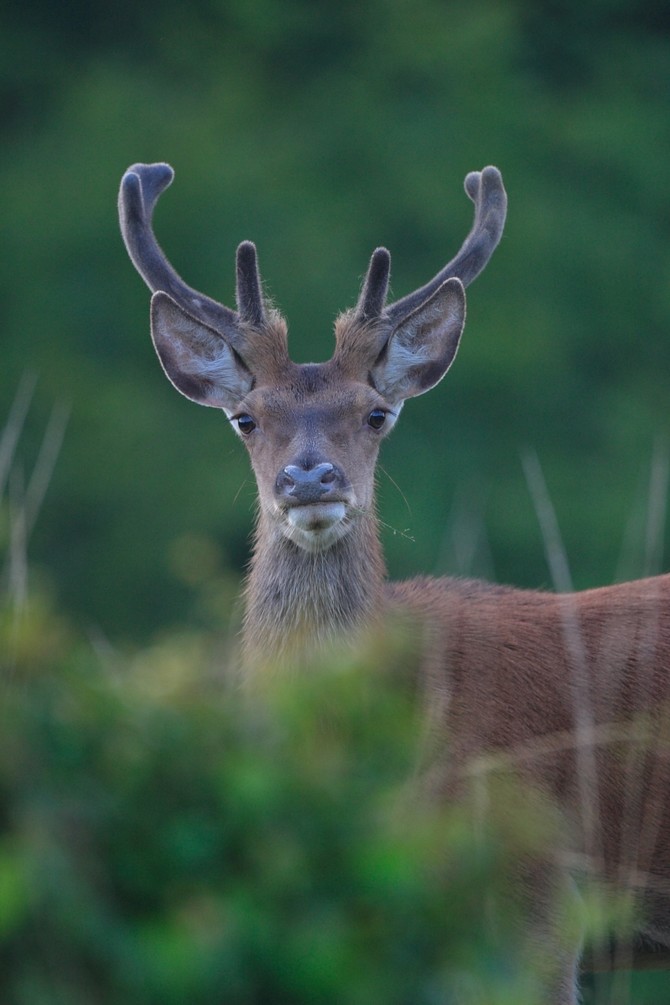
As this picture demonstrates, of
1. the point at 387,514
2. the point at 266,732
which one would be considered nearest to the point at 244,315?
the point at 266,732

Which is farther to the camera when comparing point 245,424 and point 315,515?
point 245,424

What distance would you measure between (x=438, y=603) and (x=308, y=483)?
64 cm

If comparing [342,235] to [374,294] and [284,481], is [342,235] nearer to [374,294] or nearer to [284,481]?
[374,294]

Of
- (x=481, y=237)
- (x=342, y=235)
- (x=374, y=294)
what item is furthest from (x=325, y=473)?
(x=342, y=235)

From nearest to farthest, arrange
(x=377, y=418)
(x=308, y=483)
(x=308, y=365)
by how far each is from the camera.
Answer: (x=308, y=483)
(x=377, y=418)
(x=308, y=365)

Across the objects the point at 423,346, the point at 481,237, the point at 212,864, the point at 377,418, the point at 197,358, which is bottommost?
the point at 212,864

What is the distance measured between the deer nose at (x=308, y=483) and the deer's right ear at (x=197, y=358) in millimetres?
771

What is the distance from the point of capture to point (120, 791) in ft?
6.85

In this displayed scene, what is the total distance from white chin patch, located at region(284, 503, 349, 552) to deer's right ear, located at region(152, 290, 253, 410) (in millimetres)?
757

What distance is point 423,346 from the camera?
19.4 feet

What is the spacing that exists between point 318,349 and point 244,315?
1071 cm

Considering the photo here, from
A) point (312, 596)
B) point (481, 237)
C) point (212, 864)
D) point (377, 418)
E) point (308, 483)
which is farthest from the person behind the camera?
point (481, 237)

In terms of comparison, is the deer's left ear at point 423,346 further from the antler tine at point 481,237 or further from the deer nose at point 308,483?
the deer nose at point 308,483

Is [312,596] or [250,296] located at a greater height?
[250,296]
